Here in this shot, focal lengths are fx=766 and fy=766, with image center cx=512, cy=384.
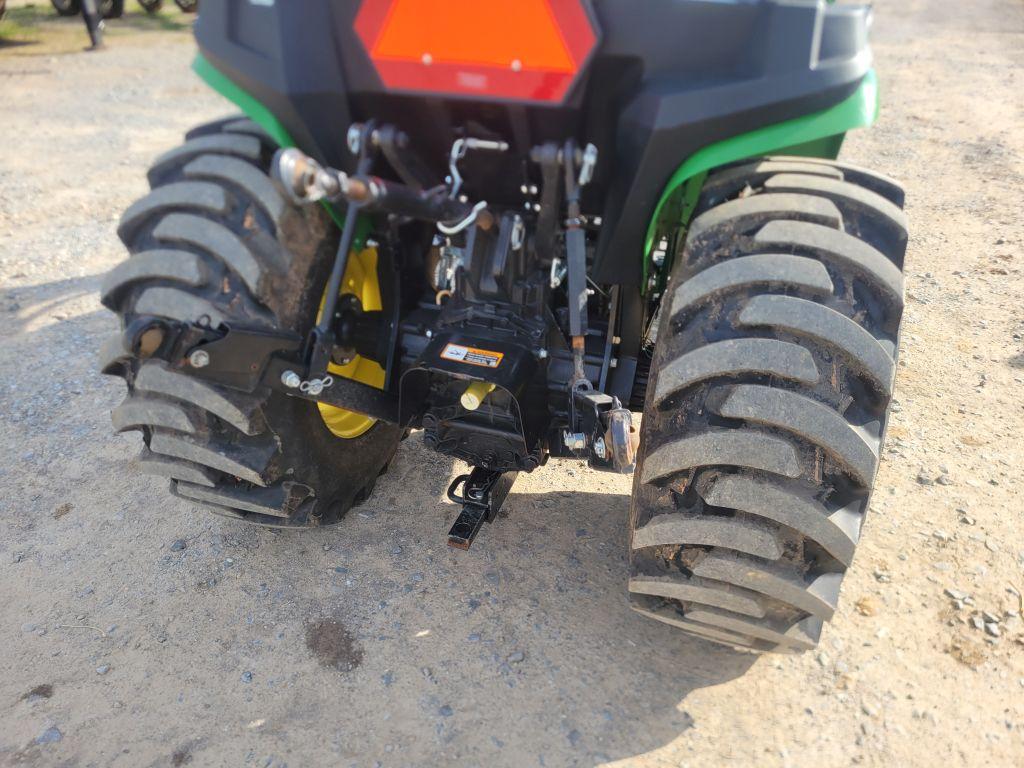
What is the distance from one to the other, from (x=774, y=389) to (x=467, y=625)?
1.47 metres

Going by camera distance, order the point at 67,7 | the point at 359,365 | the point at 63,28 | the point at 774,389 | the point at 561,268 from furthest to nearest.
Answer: the point at 67,7
the point at 63,28
the point at 359,365
the point at 561,268
the point at 774,389

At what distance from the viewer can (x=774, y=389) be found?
1817 millimetres

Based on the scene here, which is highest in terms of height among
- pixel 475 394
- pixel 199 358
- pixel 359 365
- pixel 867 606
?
pixel 199 358

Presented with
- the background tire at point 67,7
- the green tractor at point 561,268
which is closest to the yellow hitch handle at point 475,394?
the green tractor at point 561,268

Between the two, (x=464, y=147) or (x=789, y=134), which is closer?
(x=789, y=134)

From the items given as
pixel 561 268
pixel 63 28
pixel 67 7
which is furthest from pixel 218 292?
pixel 67 7

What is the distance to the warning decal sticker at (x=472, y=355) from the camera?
2.30 m

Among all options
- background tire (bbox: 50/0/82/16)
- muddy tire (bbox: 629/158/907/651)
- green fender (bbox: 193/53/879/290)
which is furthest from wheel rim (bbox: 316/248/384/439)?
background tire (bbox: 50/0/82/16)

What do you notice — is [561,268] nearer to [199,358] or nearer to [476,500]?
[476,500]

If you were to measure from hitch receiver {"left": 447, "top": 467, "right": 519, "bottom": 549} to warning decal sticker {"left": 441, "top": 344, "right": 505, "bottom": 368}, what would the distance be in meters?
0.56

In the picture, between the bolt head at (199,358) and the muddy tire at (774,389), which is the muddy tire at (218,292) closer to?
the bolt head at (199,358)

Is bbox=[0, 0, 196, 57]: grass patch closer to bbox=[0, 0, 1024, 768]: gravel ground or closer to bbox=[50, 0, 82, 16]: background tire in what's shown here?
bbox=[50, 0, 82, 16]: background tire

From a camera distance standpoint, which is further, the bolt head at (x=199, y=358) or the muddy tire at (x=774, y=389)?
the bolt head at (x=199, y=358)

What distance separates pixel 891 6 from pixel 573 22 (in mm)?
17294
